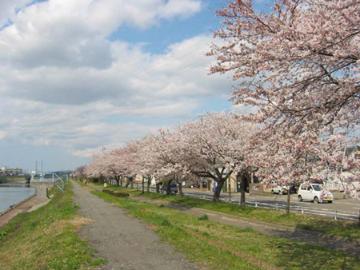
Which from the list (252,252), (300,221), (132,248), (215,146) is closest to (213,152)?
(215,146)

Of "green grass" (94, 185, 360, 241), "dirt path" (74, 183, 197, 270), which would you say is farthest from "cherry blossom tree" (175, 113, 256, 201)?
"dirt path" (74, 183, 197, 270)

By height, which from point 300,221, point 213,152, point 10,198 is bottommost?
point 10,198

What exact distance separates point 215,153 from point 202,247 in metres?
21.2

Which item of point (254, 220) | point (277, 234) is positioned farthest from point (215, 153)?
point (277, 234)

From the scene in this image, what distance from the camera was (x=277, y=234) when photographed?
768 inches

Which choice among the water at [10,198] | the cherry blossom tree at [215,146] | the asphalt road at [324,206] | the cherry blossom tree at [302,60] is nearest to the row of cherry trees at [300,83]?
the cherry blossom tree at [302,60]

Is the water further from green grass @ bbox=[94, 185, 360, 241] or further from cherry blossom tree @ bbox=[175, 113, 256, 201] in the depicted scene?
green grass @ bbox=[94, 185, 360, 241]

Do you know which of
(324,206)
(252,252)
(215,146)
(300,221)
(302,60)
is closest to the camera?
(302,60)

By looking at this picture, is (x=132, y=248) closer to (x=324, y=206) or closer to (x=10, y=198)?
(x=324, y=206)

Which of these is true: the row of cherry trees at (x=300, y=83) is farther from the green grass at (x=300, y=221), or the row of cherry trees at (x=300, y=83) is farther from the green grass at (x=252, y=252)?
the green grass at (x=300, y=221)

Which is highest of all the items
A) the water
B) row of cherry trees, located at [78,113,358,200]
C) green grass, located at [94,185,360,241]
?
row of cherry trees, located at [78,113,358,200]

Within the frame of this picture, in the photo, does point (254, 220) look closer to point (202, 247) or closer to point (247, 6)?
point (202, 247)

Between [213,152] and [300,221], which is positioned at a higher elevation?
[213,152]

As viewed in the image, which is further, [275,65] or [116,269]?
[116,269]
